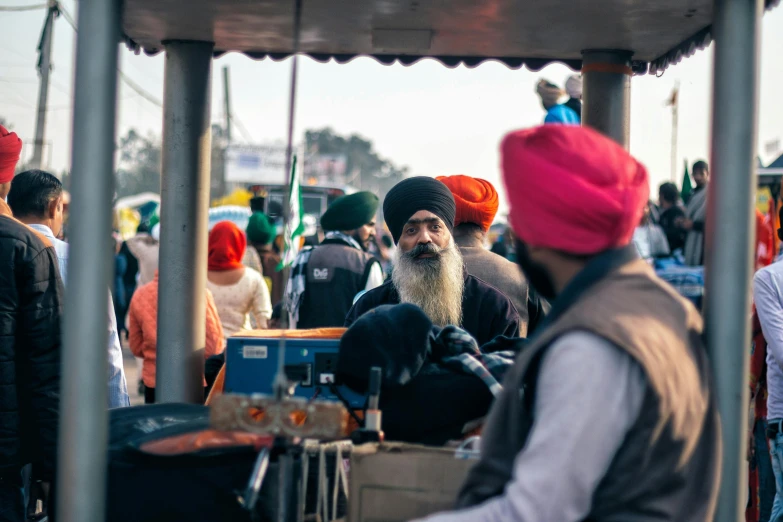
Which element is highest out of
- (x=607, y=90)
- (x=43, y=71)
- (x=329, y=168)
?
(x=329, y=168)

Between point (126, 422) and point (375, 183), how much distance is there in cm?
13126

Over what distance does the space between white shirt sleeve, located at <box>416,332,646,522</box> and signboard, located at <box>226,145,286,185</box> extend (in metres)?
72.0

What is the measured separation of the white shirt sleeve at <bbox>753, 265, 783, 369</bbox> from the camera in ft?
15.8

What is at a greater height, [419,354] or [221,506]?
[419,354]

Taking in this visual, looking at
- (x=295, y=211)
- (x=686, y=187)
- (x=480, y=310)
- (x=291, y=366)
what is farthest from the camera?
(x=686, y=187)

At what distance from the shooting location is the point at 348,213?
7.66m

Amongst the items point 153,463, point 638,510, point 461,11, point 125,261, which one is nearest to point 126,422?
point 153,463

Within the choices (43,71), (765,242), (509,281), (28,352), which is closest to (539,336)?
(28,352)

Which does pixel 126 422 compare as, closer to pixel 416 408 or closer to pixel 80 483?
pixel 80 483

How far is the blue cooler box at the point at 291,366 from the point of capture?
307 centimetres

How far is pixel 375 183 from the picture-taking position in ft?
438

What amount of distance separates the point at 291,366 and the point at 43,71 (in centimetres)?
2452

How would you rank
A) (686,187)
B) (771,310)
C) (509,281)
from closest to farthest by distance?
(771,310), (509,281), (686,187)

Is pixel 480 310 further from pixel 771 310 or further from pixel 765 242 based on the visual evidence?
pixel 765 242
